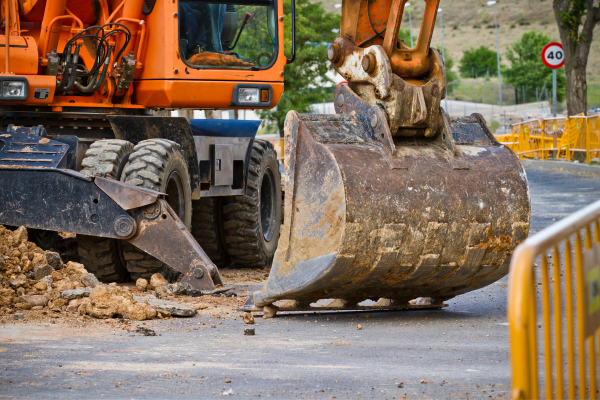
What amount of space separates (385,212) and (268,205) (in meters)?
5.21

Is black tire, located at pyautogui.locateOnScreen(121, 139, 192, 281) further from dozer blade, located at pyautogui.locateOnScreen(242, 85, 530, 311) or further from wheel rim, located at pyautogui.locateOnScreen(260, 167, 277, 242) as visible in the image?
wheel rim, located at pyautogui.locateOnScreen(260, 167, 277, 242)

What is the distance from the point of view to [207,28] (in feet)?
30.2

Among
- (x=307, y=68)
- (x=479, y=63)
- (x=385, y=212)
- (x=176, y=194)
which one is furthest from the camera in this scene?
(x=479, y=63)

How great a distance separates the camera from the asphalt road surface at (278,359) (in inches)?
168

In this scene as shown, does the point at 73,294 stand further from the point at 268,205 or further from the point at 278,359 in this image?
the point at 268,205

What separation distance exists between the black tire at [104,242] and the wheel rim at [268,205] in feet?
10.2

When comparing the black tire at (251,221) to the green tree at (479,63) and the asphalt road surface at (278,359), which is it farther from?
the green tree at (479,63)

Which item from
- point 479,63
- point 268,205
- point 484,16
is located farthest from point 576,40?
point 484,16

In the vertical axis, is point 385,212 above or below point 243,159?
below

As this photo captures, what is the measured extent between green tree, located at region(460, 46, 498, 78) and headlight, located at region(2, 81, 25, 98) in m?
96.9

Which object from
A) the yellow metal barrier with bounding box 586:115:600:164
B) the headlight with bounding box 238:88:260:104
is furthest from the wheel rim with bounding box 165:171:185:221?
the yellow metal barrier with bounding box 586:115:600:164

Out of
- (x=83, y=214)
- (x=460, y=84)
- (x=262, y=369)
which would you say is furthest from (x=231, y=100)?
(x=460, y=84)

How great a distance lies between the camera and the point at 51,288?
6.90 metres

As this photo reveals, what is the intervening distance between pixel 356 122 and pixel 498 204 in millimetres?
1203
